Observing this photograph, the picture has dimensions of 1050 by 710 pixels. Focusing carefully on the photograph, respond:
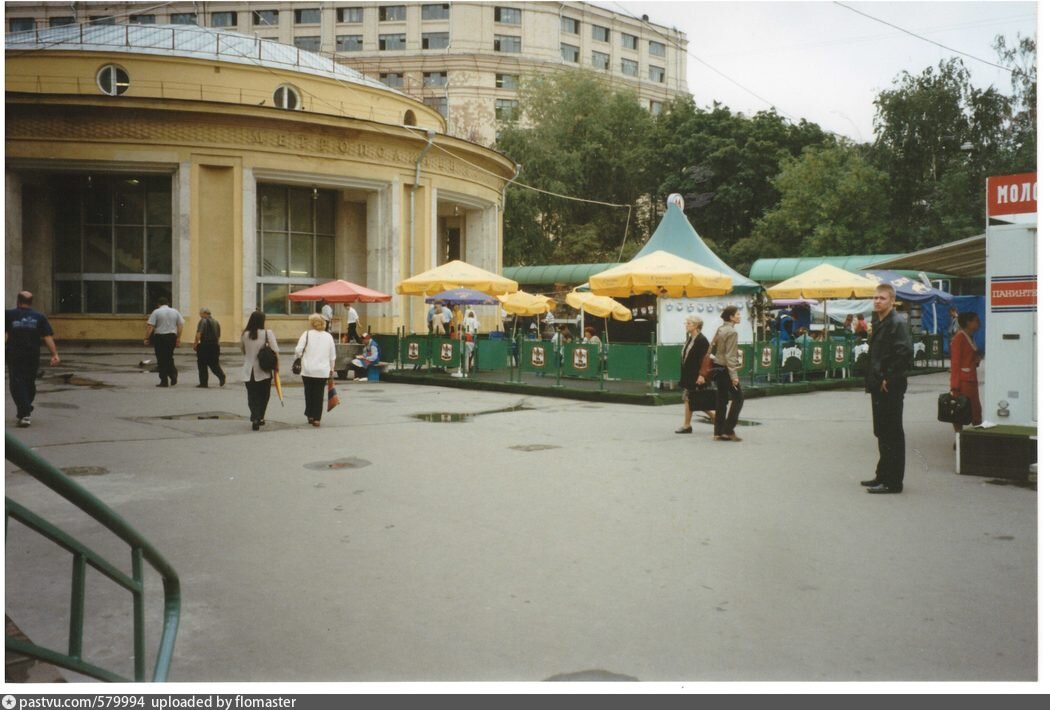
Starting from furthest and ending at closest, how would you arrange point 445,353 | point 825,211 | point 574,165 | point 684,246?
point 574,165, point 825,211, point 684,246, point 445,353

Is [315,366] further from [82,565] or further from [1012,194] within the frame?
[82,565]

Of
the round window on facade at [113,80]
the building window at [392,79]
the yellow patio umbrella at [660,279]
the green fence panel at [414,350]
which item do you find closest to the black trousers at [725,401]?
the yellow patio umbrella at [660,279]

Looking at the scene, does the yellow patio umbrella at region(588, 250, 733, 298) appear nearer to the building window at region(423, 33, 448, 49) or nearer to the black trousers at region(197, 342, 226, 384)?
the black trousers at region(197, 342, 226, 384)

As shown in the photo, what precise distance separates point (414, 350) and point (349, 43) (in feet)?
91.6

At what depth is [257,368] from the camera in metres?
12.9

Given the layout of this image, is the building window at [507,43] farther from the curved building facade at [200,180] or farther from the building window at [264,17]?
the building window at [264,17]

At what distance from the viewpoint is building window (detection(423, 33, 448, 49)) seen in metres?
43.3

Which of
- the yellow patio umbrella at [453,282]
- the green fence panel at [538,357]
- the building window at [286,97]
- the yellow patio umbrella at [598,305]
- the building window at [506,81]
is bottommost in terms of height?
the green fence panel at [538,357]

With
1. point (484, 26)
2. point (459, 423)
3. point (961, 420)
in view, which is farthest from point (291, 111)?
point (961, 420)

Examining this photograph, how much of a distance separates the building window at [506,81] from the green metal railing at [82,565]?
52.8m

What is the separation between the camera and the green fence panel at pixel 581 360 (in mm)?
18828

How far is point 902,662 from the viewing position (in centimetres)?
430

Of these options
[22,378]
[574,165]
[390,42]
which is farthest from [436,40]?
[22,378]

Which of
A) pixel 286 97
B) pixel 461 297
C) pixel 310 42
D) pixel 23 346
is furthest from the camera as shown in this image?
pixel 310 42
